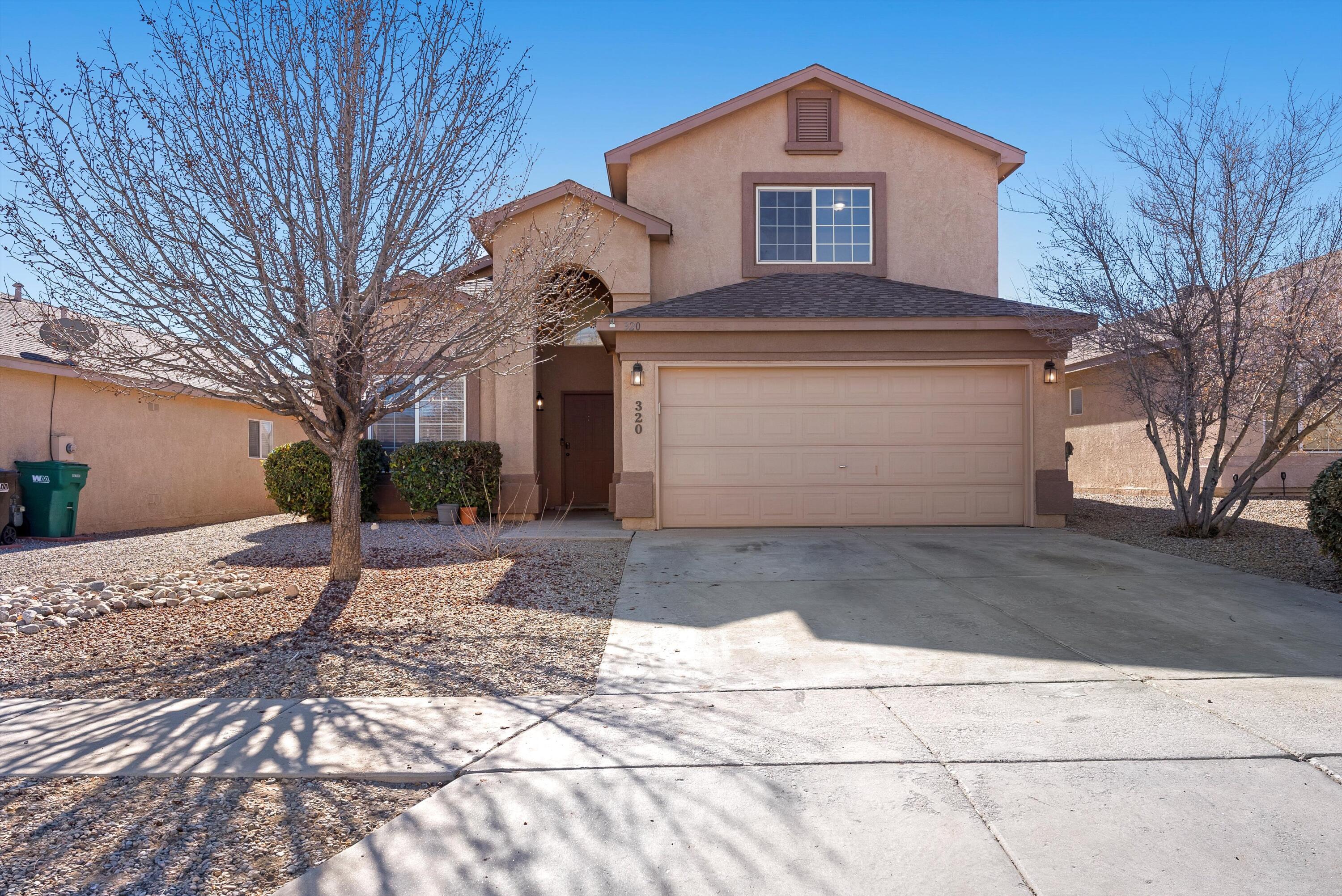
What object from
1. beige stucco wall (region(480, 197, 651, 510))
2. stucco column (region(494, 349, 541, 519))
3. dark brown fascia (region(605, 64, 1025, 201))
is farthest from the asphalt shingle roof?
dark brown fascia (region(605, 64, 1025, 201))

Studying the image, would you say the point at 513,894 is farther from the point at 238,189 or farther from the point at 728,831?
the point at 238,189

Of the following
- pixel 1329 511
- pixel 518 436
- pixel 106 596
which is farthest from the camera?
pixel 518 436

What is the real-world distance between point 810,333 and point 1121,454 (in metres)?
9.75

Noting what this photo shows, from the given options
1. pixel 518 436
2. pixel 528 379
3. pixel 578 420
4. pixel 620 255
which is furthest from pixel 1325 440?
pixel 518 436

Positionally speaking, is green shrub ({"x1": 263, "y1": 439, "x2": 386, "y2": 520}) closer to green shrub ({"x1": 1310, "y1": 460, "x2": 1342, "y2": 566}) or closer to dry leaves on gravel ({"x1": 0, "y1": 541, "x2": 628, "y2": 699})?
dry leaves on gravel ({"x1": 0, "y1": 541, "x2": 628, "y2": 699})

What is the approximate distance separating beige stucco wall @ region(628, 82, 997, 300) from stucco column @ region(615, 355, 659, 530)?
2.74m

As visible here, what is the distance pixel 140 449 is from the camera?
47.3ft

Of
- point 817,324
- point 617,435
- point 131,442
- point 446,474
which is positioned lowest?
point 446,474

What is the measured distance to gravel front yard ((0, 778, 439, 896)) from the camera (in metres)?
2.77

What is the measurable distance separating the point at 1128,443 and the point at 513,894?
17.5 metres

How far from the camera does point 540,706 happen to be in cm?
443

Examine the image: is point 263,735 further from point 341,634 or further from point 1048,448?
point 1048,448

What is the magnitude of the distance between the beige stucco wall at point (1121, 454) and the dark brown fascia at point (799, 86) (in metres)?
4.85

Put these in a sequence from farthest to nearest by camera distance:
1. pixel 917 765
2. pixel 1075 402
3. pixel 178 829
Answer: pixel 1075 402
pixel 917 765
pixel 178 829
